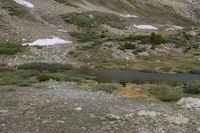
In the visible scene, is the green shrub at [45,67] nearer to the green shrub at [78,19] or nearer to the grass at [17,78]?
the grass at [17,78]

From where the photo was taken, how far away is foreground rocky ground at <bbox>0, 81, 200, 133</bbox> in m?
29.1

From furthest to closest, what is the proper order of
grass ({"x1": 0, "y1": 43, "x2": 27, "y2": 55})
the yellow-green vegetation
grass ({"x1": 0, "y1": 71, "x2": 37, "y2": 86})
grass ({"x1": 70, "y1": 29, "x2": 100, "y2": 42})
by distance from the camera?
1. the yellow-green vegetation
2. grass ({"x1": 70, "y1": 29, "x2": 100, "y2": 42})
3. grass ({"x1": 0, "y1": 43, "x2": 27, "y2": 55})
4. grass ({"x1": 0, "y1": 71, "x2": 37, "y2": 86})

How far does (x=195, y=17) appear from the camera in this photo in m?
163

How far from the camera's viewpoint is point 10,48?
73312 mm

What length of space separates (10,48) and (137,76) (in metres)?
21.1

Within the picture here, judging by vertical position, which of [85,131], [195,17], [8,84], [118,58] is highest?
[85,131]

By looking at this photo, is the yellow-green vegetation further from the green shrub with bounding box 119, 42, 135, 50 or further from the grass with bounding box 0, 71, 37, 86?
the grass with bounding box 0, 71, 37, 86

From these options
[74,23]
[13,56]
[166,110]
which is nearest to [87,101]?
[166,110]

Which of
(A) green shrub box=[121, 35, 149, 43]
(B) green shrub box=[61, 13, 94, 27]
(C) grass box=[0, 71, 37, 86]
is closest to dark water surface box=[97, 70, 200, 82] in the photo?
(C) grass box=[0, 71, 37, 86]

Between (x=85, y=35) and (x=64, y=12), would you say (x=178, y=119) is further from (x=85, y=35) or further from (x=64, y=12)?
(x=64, y=12)

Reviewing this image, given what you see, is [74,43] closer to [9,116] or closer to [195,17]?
[9,116]

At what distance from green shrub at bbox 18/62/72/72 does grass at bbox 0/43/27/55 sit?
29.2ft

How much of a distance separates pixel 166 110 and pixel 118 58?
41.4 m

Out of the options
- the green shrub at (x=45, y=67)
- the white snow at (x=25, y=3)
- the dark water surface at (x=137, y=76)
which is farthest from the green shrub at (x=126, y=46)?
the white snow at (x=25, y=3)
